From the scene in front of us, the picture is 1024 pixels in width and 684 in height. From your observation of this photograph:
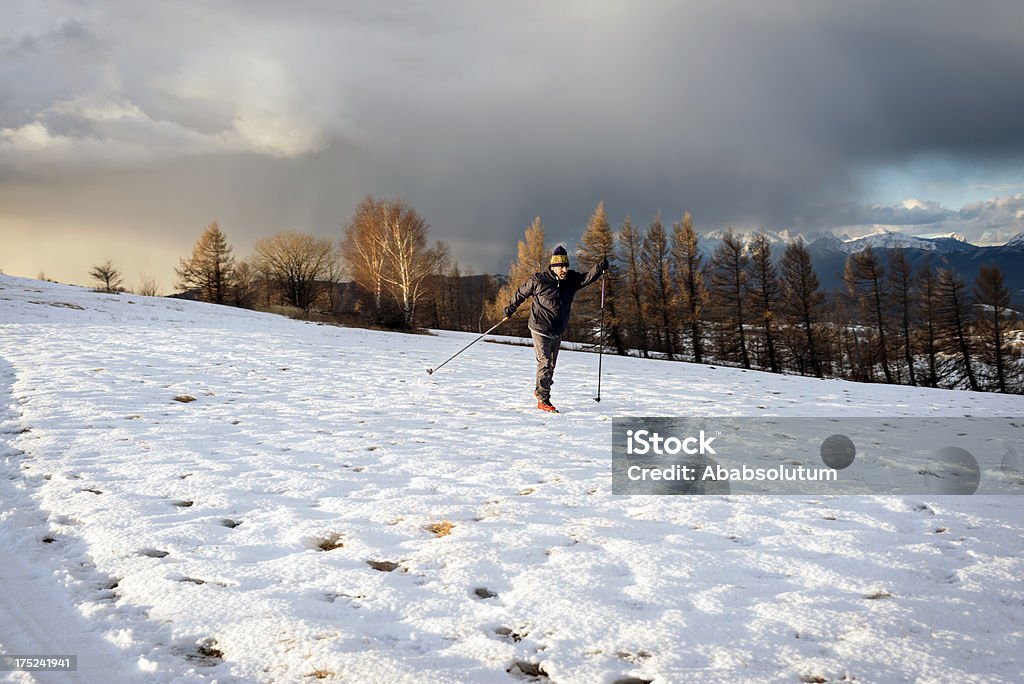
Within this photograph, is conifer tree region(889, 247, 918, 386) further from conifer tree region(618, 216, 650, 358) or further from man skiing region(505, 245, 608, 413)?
man skiing region(505, 245, 608, 413)

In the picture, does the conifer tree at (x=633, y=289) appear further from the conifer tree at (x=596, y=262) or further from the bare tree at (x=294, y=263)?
the bare tree at (x=294, y=263)

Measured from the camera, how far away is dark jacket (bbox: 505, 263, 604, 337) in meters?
8.29

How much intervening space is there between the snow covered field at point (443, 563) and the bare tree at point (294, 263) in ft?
159

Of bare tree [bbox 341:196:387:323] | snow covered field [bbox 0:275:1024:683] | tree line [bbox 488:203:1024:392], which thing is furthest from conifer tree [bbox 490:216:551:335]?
snow covered field [bbox 0:275:1024:683]

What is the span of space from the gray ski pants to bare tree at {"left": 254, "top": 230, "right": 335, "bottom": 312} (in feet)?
158

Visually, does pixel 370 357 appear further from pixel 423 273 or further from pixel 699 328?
pixel 699 328

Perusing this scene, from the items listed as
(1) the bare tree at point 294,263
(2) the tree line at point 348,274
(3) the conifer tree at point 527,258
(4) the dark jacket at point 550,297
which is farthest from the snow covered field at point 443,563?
(1) the bare tree at point 294,263

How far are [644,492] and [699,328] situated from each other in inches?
1505

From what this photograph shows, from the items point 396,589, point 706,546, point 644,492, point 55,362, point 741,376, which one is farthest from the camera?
point 741,376

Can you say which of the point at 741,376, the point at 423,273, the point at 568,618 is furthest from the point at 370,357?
the point at 423,273

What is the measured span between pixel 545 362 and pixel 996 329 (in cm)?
4295

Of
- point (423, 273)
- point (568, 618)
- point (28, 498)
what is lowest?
point (568, 618)

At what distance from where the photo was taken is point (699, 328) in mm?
40156

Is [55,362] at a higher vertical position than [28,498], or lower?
higher
